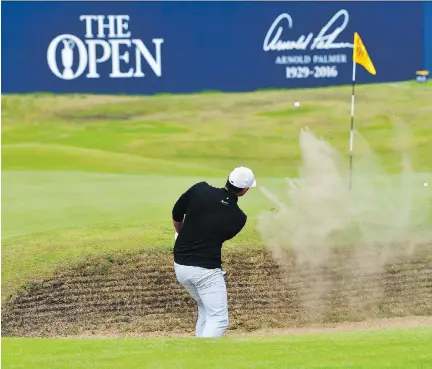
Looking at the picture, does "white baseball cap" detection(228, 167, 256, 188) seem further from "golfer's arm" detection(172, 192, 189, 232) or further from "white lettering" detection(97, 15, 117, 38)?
"white lettering" detection(97, 15, 117, 38)

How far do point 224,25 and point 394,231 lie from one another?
3862 mm

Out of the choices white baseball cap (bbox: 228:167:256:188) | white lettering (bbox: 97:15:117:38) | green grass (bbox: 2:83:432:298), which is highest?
white lettering (bbox: 97:15:117:38)

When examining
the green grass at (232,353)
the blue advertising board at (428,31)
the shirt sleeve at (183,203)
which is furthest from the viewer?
the blue advertising board at (428,31)

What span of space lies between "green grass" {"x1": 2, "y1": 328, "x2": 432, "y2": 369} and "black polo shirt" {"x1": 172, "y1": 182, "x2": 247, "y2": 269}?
0.97m

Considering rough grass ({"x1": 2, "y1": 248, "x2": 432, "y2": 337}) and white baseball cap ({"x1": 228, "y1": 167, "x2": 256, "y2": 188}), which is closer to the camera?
white baseball cap ({"x1": 228, "y1": 167, "x2": 256, "y2": 188})

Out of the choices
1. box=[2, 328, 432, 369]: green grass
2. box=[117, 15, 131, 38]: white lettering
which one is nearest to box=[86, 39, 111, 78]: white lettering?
box=[117, 15, 131, 38]: white lettering

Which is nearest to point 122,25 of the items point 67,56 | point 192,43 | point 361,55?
point 67,56

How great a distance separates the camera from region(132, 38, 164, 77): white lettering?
→ 1634 cm

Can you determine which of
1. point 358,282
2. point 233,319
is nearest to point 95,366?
point 233,319

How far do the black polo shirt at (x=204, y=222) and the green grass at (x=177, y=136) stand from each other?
6.16 meters

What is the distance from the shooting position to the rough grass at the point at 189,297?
1351cm
